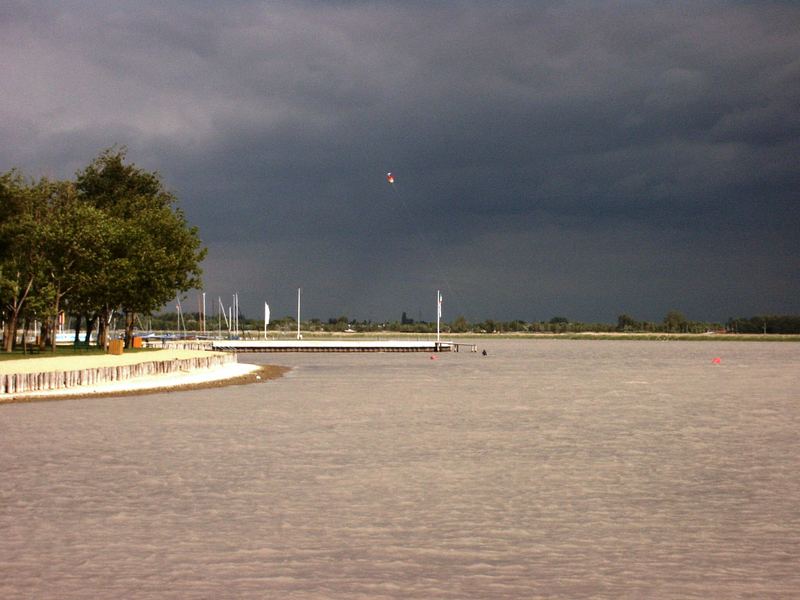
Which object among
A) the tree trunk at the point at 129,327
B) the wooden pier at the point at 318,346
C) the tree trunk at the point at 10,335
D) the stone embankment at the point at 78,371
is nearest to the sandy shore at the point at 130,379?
the stone embankment at the point at 78,371

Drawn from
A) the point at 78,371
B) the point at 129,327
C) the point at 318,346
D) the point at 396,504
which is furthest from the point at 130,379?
the point at 318,346

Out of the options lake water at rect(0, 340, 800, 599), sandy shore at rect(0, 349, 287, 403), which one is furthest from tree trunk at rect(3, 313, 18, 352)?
lake water at rect(0, 340, 800, 599)

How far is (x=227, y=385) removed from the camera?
5294 centimetres

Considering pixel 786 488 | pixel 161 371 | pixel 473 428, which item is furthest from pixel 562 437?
pixel 161 371

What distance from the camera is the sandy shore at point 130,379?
137 feet

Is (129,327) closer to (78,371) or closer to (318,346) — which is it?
(318,346)

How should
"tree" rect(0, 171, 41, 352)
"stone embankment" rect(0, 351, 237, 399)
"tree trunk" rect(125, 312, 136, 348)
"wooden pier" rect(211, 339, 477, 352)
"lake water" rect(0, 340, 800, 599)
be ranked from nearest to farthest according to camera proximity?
1. "lake water" rect(0, 340, 800, 599)
2. "stone embankment" rect(0, 351, 237, 399)
3. "tree" rect(0, 171, 41, 352)
4. "tree trunk" rect(125, 312, 136, 348)
5. "wooden pier" rect(211, 339, 477, 352)

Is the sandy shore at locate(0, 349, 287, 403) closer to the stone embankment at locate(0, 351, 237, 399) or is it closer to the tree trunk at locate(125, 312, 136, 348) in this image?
the stone embankment at locate(0, 351, 237, 399)

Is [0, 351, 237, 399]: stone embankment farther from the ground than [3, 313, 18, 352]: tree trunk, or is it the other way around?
[3, 313, 18, 352]: tree trunk

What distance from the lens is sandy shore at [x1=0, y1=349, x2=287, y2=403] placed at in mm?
41844

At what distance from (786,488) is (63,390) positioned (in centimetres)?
3464

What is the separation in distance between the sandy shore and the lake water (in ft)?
18.1

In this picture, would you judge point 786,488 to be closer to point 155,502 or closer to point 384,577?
point 384,577

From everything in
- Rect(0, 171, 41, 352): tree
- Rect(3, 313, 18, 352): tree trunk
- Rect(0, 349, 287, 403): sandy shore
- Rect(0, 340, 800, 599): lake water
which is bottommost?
Rect(0, 340, 800, 599): lake water
